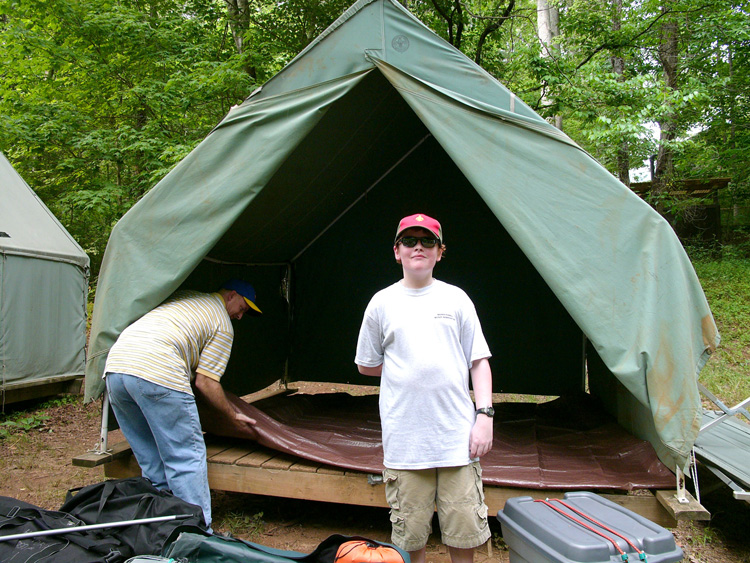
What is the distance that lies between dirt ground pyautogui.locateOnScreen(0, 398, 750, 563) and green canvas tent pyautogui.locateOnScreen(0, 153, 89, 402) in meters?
1.16

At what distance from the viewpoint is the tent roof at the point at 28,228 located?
540 cm

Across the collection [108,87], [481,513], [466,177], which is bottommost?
[481,513]

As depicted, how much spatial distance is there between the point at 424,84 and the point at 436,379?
1.54 meters

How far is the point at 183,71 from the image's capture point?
7.03 meters

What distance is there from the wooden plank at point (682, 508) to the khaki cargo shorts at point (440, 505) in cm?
101

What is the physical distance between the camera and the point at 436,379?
1945 mm

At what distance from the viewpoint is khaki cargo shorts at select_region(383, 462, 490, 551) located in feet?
6.36

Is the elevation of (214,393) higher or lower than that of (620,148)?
lower

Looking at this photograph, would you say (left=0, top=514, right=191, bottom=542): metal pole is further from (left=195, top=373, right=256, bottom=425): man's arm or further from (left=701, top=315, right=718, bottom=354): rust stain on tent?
(left=701, top=315, right=718, bottom=354): rust stain on tent

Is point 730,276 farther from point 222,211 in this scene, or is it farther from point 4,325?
point 4,325

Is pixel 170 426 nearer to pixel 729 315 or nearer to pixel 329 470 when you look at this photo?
pixel 329 470

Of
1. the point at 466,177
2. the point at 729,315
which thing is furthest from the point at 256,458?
the point at 729,315

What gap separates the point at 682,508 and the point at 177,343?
2.50m

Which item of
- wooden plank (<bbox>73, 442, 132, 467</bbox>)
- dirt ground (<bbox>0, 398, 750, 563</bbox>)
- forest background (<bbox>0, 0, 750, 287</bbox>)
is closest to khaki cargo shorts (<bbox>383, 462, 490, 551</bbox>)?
dirt ground (<bbox>0, 398, 750, 563</bbox>)
